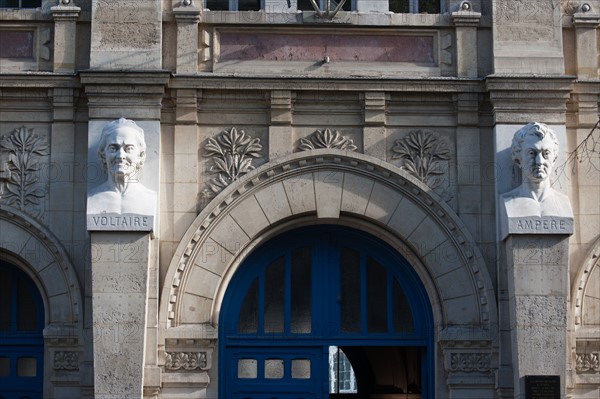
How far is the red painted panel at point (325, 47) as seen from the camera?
22.2 m

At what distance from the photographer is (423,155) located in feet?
72.2

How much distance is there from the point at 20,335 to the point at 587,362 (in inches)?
358

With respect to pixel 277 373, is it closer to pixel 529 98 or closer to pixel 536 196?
pixel 536 196

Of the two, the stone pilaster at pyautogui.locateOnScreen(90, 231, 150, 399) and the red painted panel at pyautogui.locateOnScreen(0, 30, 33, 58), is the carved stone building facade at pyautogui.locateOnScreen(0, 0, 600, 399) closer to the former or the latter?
the red painted panel at pyautogui.locateOnScreen(0, 30, 33, 58)

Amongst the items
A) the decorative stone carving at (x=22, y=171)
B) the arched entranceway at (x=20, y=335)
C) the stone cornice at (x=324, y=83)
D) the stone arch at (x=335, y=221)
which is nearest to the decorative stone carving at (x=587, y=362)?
the stone arch at (x=335, y=221)

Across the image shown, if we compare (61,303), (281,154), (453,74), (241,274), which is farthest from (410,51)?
(61,303)

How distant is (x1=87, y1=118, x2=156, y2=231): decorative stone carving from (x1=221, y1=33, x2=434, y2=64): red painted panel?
2.29 m

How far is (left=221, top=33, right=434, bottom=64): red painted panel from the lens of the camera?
22188 mm

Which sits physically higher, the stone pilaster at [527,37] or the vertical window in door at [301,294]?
the stone pilaster at [527,37]

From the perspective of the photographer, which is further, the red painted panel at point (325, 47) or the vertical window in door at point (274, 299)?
the red painted panel at point (325, 47)

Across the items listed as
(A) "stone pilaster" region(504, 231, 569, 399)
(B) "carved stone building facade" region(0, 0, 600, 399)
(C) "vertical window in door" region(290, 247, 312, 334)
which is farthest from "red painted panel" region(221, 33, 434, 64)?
(A) "stone pilaster" region(504, 231, 569, 399)

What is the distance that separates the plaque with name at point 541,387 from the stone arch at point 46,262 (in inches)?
278

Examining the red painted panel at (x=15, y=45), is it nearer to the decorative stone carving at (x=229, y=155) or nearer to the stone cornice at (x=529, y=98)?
the decorative stone carving at (x=229, y=155)

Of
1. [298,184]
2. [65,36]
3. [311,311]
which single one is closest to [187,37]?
[65,36]
